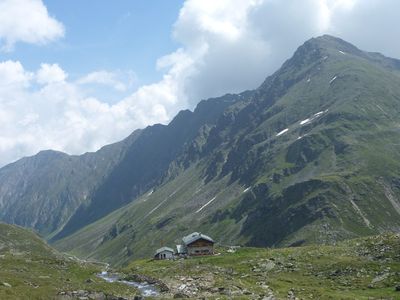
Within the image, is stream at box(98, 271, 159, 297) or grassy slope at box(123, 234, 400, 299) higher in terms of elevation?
stream at box(98, 271, 159, 297)

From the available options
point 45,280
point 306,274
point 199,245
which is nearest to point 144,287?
point 45,280

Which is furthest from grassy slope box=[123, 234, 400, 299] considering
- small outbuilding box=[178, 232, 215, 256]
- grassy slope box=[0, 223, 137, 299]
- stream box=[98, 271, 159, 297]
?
small outbuilding box=[178, 232, 215, 256]

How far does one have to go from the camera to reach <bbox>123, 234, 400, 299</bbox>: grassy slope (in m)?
58.8

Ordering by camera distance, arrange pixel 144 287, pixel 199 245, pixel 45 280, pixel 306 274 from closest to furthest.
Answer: pixel 45 280 → pixel 144 287 → pixel 306 274 → pixel 199 245

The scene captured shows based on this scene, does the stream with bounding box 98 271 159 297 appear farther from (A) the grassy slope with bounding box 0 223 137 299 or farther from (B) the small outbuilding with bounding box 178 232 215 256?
(B) the small outbuilding with bounding box 178 232 215 256

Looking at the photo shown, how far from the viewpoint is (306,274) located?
7156 cm

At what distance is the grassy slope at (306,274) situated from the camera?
58.8 meters

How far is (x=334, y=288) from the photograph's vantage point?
62812 mm

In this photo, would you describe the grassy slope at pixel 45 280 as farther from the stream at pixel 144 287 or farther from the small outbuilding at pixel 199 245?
the small outbuilding at pixel 199 245

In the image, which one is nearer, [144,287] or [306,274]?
[144,287]

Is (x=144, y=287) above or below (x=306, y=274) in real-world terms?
above

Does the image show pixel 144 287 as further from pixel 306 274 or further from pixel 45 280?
pixel 306 274

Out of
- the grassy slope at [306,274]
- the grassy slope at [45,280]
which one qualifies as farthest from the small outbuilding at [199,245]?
the grassy slope at [45,280]

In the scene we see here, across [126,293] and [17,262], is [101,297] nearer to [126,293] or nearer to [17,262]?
[126,293]
